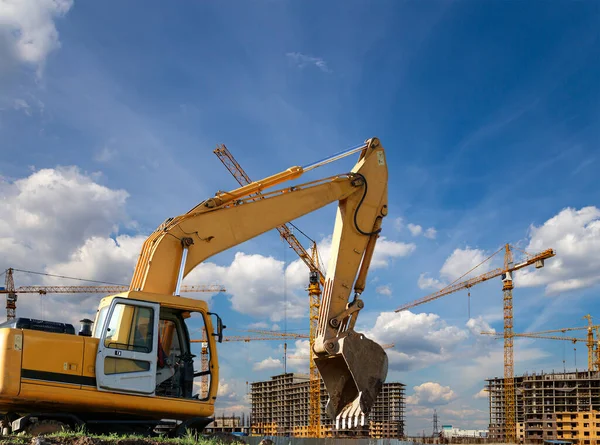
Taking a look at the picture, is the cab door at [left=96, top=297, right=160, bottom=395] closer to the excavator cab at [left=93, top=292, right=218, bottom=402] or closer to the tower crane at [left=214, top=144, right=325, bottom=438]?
the excavator cab at [left=93, top=292, right=218, bottom=402]

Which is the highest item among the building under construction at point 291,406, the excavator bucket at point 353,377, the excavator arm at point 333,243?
the excavator arm at point 333,243

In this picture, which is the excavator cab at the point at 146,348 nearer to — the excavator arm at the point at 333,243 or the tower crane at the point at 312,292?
Answer: the excavator arm at the point at 333,243

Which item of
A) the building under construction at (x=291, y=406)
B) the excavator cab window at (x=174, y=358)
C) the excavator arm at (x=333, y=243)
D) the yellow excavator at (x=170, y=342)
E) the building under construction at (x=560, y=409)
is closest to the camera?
the yellow excavator at (x=170, y=342)

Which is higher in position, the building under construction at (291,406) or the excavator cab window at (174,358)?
the excavator cab window at (174,358)

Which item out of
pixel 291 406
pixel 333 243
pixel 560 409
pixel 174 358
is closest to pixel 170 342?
pixel 174 358

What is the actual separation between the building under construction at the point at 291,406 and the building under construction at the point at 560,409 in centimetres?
962

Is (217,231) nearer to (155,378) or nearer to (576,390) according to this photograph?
(155,378)

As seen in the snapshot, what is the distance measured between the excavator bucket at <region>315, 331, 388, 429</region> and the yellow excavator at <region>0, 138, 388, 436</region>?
0.02m

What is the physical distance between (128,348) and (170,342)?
0.77 meters

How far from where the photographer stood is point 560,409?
159 feet

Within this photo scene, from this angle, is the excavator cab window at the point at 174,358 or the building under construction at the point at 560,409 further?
the building under construction at the point at 560,409

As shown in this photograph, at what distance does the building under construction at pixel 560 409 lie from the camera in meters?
42.9

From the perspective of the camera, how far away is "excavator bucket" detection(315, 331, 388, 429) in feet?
36.8

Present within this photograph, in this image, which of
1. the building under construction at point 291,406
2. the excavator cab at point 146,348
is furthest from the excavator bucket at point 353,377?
the building under construction at point 291,406
